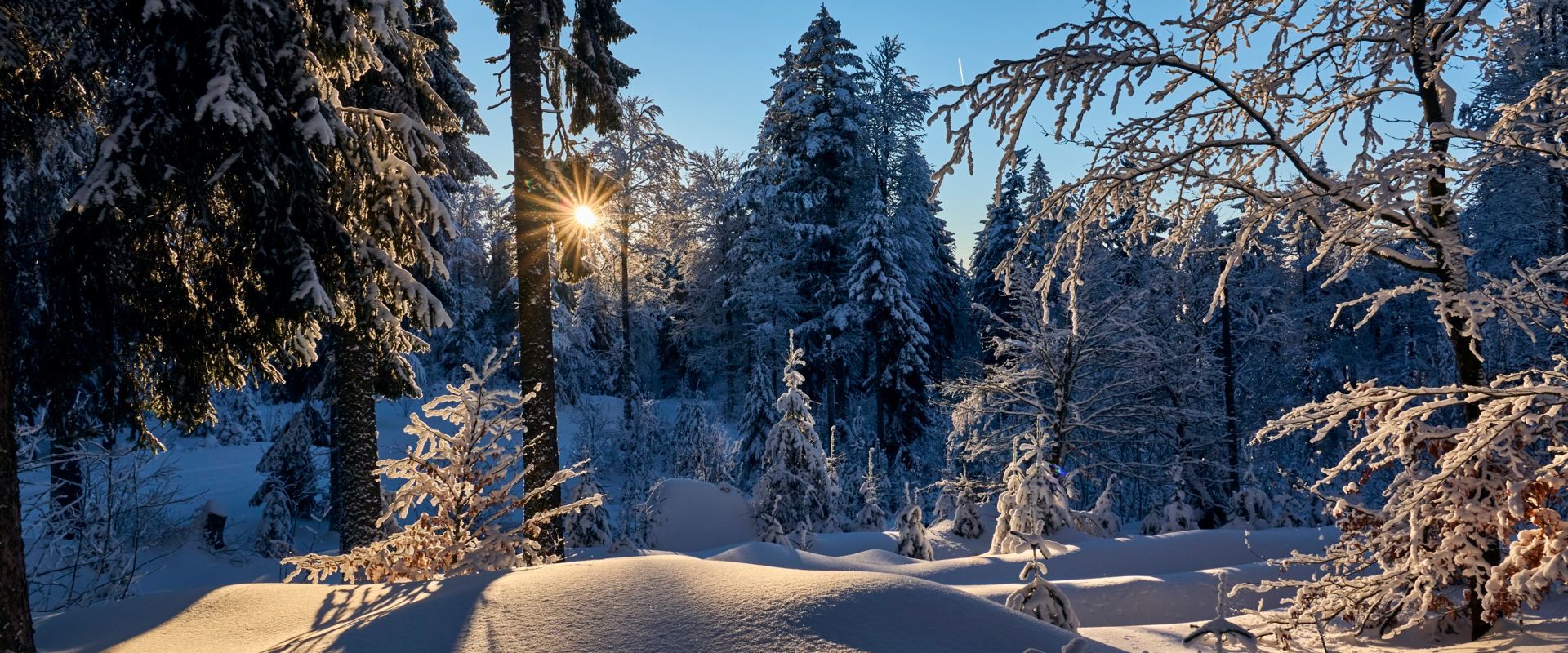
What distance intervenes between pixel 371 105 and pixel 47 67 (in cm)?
437

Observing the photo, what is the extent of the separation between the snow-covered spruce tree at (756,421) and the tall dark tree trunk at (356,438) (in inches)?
612

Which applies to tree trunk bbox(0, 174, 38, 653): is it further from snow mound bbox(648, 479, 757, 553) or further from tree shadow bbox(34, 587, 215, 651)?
snow mound bbox(648, 479, 757, 553)

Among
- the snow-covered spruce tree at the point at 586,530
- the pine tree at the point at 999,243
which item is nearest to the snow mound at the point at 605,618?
the snow-covered spruce tree at the point at 586,530

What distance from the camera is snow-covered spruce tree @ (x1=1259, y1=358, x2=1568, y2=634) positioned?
4.25 m

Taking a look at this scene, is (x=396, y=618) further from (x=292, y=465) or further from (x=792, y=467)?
(x=292, y=465)

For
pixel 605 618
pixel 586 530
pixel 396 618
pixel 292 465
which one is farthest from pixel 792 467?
pixel 605 618

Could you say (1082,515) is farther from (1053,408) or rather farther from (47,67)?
(47,67)

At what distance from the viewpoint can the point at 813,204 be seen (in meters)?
27.4

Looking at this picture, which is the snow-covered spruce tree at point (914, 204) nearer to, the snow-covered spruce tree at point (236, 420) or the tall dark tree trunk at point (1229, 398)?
the tall dark tree trunk at point (1229, 398)

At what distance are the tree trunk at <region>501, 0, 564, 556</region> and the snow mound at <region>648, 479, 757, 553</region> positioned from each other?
6.06 meters

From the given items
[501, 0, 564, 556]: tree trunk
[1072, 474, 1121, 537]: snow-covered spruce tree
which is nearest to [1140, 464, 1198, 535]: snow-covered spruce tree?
[1072, 474, 1121, 537]: snow-covered spruce tree

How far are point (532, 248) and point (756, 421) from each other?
16.5 meters

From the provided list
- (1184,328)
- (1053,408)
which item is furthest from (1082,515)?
(1184,328)

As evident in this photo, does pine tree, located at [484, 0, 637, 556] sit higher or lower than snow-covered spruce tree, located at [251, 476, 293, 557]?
higher
